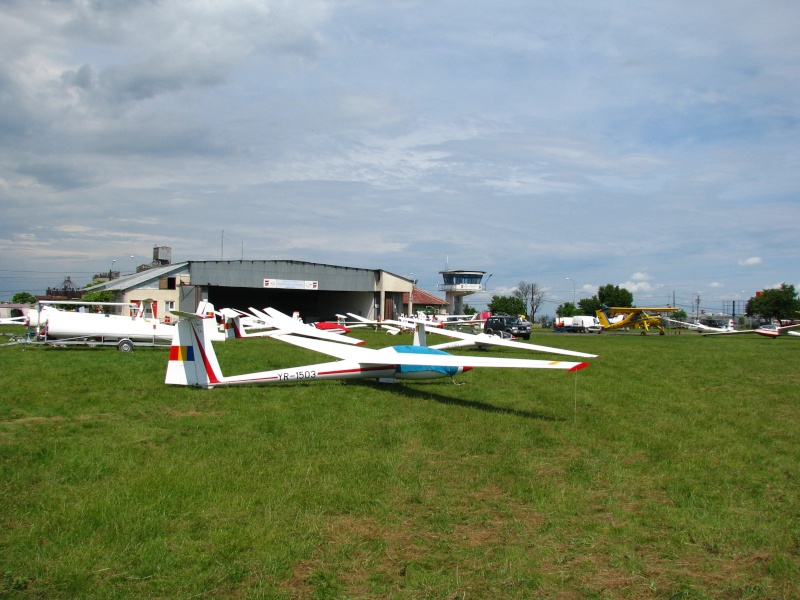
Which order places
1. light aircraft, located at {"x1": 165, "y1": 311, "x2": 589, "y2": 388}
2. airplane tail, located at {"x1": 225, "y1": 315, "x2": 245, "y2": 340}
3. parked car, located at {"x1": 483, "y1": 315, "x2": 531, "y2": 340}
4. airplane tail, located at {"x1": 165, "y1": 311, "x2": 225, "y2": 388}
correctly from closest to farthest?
light aircraft, located at {"x1": 165, "y1": 311, "x2": 589, "y2": 388} → airplane tail, located at {"x1": 165, "y1": 311, "x2": 225, "y2": 388} → airplane tail, located at {"x1": 225, "y1": 315, "x2": 245, "y2": 340} → parked car, located at {"x1": 483, "y1": 315, "x2": 531, "y2": 340}

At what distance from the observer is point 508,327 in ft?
108

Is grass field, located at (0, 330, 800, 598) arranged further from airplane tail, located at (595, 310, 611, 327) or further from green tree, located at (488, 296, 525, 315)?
green tree, located at (488, 296, 525, 315)

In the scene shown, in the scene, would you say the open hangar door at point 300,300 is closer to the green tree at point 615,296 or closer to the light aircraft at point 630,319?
the light aircraft at point 630,319

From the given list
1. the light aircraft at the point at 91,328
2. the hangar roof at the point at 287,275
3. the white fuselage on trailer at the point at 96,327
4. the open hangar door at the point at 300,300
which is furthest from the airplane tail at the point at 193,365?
the open hangar door at the point at 300,300

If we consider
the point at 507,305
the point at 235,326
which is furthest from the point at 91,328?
the point at 507,305

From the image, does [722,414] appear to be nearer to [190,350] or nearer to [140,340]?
[190,350]

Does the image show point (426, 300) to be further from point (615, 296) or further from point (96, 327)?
point (96, 327)

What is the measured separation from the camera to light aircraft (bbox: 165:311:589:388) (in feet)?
36.9

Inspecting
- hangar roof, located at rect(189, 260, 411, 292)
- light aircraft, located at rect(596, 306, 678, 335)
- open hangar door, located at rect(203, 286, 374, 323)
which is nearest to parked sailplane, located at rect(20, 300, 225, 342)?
hangar roof, located at rect(189, 260, 411, 292)

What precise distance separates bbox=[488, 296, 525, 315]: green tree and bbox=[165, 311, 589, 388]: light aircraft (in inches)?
3438

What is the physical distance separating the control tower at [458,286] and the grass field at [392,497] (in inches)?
2931

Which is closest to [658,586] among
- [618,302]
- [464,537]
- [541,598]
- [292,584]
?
[541,598]

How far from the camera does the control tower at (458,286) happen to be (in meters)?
85.6

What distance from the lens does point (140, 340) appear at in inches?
848
